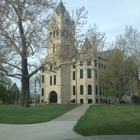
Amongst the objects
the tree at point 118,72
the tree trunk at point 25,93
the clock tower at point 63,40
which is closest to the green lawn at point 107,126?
the clock tower at point 63,40

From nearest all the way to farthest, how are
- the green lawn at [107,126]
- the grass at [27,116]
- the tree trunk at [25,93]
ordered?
the green lawn at [107,126]
the grass at [27,116]
the tree trunk at [25,93]

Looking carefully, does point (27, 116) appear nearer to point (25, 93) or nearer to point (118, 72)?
point (25, 93)

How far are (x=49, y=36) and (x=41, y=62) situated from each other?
13.3ft

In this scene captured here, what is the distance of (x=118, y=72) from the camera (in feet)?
131

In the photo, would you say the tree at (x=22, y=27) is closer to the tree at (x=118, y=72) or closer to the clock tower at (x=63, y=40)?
the clock tower at (x=63, y=40)

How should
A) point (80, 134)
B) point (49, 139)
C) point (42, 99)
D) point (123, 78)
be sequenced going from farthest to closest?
1. point (42, 99)
2. point (123, 78)
3. point (80, 134)
4. point (49, 139)

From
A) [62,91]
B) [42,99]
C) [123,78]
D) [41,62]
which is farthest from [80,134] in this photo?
[42,99]

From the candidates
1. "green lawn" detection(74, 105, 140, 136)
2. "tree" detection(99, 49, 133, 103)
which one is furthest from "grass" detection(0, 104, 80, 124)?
"tree" detection(99, 49, 133, 103)

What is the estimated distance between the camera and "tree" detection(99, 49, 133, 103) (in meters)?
37.8

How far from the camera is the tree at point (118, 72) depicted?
3784cm

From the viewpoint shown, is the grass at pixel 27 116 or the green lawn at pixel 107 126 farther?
the grass at pixel 27 116

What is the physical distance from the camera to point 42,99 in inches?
2660

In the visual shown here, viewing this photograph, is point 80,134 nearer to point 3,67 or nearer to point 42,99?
point 3,67

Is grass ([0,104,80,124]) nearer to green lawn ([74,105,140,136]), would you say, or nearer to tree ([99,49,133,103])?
green lawn ([74,105,140,136])
